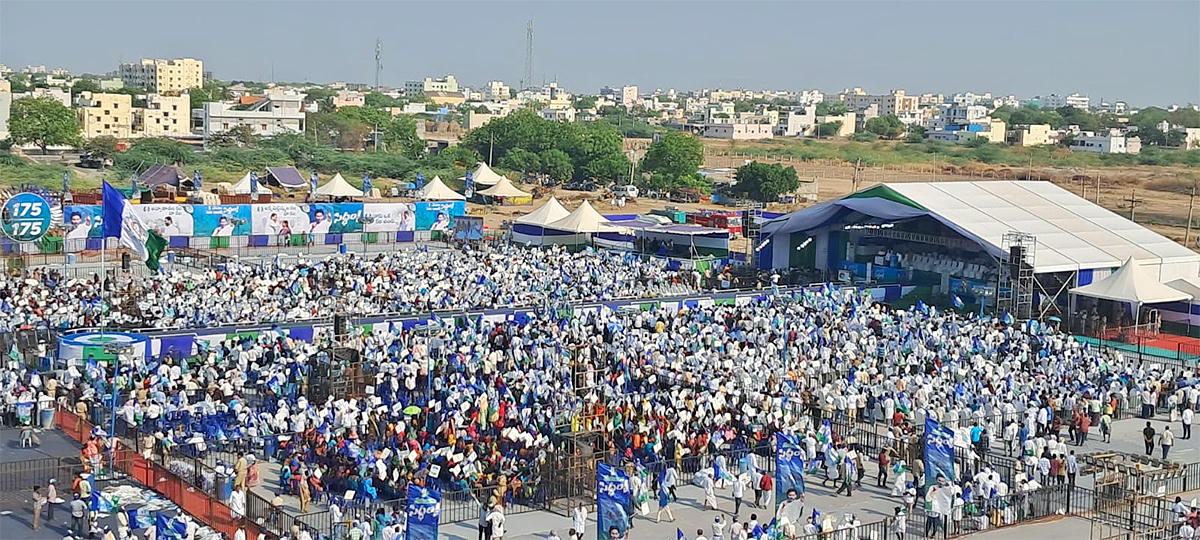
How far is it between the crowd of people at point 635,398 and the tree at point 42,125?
208ft

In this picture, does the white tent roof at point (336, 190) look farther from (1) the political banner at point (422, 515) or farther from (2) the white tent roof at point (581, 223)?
(1) the political banner at point (422, 515)

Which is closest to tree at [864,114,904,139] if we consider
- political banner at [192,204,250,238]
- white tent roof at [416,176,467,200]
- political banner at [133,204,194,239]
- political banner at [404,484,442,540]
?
white tent roof at [416,176,467,200]

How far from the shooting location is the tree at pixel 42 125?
8900 centimetres

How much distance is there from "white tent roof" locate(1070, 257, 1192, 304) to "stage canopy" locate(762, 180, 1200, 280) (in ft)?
3.77

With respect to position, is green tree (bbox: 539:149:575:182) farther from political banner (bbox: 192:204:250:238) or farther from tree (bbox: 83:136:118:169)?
political banner (bbox: 192:204:250:238)

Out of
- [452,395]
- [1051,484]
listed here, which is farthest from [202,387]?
[1051,484]

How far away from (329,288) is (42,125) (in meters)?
64.3

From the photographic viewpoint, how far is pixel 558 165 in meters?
80.2

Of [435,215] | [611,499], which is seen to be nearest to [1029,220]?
[435,215]

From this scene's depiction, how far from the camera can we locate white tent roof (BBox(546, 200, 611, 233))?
4597 centimetres

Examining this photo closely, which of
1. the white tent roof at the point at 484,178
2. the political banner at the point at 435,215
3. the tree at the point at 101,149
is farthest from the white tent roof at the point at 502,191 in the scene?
the tree at the point at 101,149

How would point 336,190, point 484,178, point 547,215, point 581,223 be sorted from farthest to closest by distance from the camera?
point 484,178, point 336,190, point 547,215, point 581,223

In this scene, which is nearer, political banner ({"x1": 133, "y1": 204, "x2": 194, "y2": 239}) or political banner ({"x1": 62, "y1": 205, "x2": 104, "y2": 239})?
political banner ({"x1": 62, "y1": 205, "x2": 104, "y2": 239})

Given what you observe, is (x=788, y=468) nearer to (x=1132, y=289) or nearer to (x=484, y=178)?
(x=1132, y=289)
